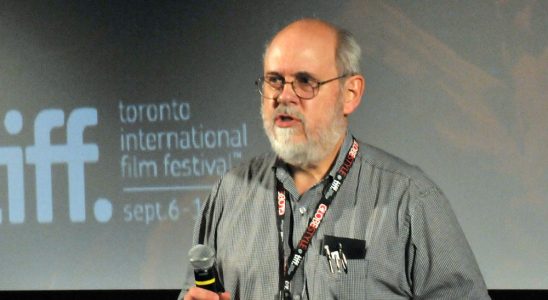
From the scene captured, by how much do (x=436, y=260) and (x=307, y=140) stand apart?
45cm

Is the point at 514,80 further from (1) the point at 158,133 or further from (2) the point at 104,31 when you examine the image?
(2) the point at 104,31

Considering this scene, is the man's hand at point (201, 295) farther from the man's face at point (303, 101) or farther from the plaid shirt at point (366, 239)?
the man's face at point (303, 101)

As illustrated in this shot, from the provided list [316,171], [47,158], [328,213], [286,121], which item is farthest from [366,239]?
→ [47,158]

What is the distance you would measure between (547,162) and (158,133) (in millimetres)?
2022

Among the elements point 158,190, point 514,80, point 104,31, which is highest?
point 104,31

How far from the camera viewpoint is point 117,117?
447 centimetres

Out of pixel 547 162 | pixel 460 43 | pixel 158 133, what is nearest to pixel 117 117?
pixel 158 133

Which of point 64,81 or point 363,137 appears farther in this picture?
point 64,81

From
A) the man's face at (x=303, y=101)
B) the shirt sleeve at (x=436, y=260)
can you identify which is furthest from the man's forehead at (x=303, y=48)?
the shirt sleeve at (x=436, y=260)

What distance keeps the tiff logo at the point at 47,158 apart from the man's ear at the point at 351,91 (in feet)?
8.36

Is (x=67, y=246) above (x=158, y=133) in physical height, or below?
below

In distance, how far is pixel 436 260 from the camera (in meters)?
2.03

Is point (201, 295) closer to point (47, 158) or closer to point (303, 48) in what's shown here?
point (303, 48)

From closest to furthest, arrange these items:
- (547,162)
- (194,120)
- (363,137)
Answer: (547,162) < (363,137) < (194,120)
